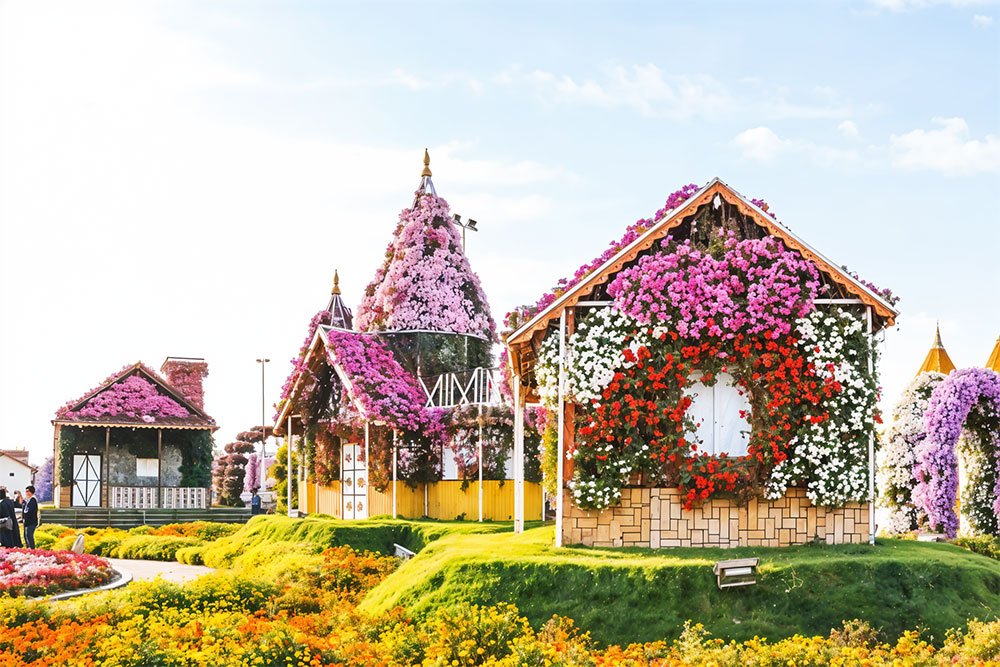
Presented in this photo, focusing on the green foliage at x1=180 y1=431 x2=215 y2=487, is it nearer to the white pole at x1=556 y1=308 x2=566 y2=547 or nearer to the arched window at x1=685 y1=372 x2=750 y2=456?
the white pole at x1=556 y1=308 x2=566 y2=547

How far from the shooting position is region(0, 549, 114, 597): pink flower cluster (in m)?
18.5

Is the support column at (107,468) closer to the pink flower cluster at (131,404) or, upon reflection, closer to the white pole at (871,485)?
the pink flower cluster at (131,404)

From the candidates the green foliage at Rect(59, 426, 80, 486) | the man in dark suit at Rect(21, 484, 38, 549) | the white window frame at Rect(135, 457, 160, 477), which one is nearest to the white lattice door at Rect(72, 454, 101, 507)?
the green foliage at Rect(59, 426, 80, 486)

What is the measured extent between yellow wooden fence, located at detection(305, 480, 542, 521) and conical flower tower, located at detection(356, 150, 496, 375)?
3.82 metres

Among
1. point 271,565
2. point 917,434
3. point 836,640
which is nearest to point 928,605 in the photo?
point 836,640

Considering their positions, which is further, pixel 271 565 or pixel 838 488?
pixel 271 565

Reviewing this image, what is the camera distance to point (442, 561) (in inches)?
634

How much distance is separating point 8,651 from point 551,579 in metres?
6.99

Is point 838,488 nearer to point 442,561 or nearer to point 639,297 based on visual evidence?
point 639,297

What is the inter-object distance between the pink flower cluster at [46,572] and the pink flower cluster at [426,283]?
1228cm

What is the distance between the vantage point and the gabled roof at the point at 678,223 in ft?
58.3

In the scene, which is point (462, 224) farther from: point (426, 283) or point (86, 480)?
point (86, 480)

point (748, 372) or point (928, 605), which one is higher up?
point (748, 372)

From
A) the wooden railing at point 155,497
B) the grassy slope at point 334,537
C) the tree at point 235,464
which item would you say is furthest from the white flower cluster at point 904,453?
the tree at point 235,464
